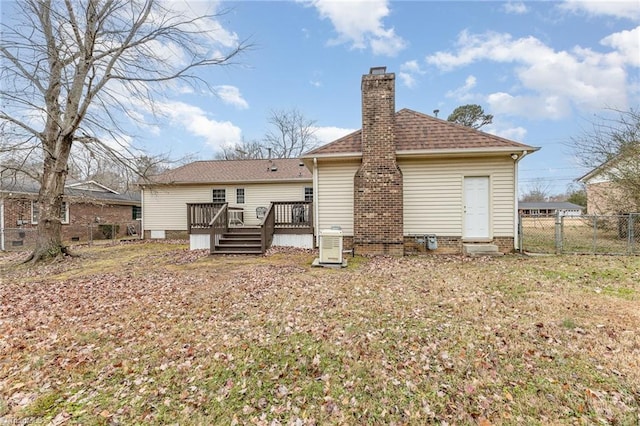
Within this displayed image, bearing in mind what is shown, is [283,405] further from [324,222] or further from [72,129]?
[72,129]

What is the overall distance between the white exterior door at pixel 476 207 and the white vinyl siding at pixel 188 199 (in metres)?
8.29

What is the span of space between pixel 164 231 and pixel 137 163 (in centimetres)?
671

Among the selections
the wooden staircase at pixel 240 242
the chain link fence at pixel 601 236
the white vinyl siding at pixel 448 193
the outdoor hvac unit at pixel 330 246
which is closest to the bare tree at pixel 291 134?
the wooden staircase at pixel 240 242

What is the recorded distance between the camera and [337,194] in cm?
903

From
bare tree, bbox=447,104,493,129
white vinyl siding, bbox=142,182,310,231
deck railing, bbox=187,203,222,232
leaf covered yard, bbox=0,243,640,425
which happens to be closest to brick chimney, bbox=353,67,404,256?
leaf covered yard, bbox=0,243,640,425

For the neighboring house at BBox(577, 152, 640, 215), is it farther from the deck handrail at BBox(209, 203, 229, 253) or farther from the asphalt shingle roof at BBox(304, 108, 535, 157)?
the deck handrail at BBox(209, 203, 229, 253)

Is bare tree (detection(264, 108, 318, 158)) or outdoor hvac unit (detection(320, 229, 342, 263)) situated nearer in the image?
outdoor hvac unit (detection(320, 229, 342, 263))

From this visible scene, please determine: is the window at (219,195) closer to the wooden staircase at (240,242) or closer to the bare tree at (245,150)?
the wooden staircase at (240,242)

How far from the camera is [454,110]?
27062 millimetres

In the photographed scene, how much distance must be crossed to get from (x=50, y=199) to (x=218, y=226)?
5155 millimetres

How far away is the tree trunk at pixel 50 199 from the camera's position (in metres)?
8.66

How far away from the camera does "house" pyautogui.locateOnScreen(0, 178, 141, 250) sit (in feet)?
42.4

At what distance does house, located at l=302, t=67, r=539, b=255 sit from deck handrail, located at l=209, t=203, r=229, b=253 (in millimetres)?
3619

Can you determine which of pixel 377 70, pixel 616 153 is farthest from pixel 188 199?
pixel 616 153
